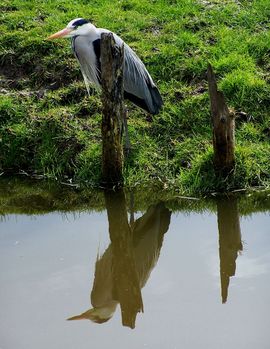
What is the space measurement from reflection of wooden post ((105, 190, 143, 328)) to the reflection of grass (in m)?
0.10

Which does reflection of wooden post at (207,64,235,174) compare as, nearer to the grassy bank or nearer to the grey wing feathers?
the grassy bank

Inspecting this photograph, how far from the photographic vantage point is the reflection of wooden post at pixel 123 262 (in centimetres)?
478

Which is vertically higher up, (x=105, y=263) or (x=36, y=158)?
(x=36, y=158)

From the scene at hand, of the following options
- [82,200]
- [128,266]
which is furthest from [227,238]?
[82,200]

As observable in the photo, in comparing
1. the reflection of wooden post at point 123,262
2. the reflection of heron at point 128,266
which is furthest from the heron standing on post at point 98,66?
the reflection of heron at point 128,266

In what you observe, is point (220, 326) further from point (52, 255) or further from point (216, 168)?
point (216, 168)

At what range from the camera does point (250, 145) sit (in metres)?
6.98

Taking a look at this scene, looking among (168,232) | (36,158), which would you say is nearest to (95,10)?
(36,158)

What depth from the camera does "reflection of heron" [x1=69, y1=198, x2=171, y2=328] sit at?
475cm

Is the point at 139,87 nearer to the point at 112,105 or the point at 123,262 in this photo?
the point at 112,105

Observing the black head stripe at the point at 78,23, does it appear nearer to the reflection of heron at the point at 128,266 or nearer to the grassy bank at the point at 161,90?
the grassy bank at the point at 161,90

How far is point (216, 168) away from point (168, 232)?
0.96 meters

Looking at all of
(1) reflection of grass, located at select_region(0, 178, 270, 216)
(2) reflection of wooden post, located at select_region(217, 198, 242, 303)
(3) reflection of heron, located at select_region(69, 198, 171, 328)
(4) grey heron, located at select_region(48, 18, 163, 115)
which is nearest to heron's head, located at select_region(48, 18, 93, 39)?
(4) grey heron, located at select_region(48, 18, 163, 115)

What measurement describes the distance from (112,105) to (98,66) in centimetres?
118
